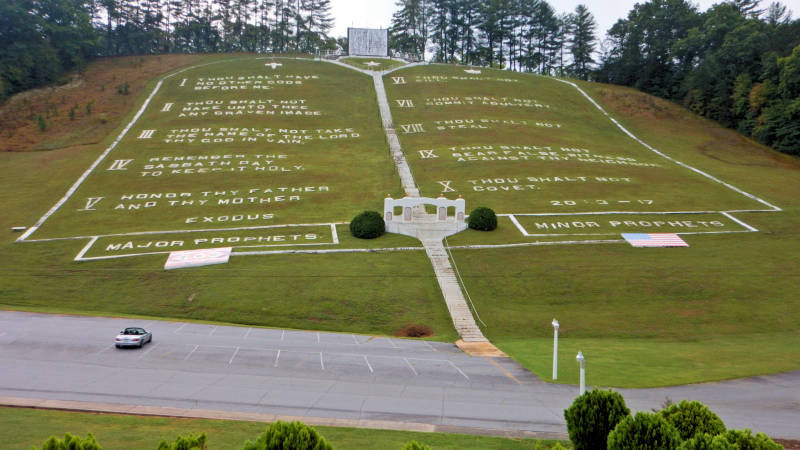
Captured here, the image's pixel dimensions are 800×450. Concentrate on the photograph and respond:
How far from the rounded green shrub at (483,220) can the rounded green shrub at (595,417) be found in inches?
1497

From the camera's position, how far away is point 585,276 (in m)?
43.6

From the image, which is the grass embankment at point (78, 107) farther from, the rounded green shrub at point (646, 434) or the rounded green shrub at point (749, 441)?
the rounded green shrub at point (749, 441)

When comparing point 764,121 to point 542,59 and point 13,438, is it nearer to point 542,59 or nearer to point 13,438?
point 542,59

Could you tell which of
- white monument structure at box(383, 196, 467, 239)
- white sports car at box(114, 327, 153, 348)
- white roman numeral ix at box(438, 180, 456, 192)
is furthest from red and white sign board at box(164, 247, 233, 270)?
white roman numeral ix at box(438, 180, 456, 192)

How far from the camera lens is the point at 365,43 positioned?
129625 mm

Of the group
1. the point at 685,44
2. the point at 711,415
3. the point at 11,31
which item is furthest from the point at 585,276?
the point at 11,31

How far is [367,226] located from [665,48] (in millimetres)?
100984

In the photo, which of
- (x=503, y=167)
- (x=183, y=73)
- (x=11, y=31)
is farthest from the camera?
(x=183, y=73)

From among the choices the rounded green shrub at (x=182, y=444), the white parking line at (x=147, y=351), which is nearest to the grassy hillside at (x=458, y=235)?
the white parking line at (x=147, y=351)

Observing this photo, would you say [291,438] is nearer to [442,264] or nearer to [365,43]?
[442,264]

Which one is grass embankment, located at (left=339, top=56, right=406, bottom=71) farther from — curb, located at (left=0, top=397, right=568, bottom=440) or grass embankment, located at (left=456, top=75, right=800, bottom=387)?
curb, located at (left=0, top=397, right=568, bottom=440)

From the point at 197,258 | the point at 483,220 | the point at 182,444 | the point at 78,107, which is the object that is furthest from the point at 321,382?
the point at 78,107

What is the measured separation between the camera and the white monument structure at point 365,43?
12912 cm

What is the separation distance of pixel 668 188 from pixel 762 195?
10392 millimetres
